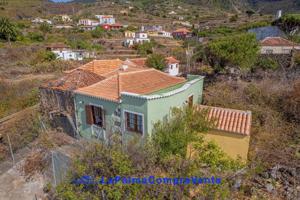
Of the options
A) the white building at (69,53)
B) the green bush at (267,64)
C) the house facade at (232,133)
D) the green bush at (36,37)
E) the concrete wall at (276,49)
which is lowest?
the house facade at (232,133)

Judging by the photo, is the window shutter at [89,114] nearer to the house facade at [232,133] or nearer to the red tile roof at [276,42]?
the house facade at [232,133]

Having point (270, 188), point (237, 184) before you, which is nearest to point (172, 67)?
point (270, 188)

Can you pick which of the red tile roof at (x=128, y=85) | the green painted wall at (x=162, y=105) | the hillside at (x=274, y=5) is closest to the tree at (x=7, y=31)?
the red tile roof at (x=128, y=85)

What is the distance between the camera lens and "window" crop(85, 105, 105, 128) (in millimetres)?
12408

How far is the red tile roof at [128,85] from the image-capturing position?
39.0ft

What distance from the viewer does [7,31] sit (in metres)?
55.5

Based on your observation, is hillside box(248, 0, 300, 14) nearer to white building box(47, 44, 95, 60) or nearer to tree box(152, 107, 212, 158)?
white building box(47, 44, 95, 60)

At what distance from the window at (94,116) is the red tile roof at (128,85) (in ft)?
3.01

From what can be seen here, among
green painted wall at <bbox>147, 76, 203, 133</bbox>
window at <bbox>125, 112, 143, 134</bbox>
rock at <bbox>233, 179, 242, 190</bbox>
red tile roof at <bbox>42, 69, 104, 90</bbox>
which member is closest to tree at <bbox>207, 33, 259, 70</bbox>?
green painted wall at <bbox>147, 76, 203, 133</bbox>

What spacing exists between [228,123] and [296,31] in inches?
1476

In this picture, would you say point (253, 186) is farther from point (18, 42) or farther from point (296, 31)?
point (18, 42)

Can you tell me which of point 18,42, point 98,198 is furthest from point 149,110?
point 18,42

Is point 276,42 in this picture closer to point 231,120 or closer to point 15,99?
point 231,120

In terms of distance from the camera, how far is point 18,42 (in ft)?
187
